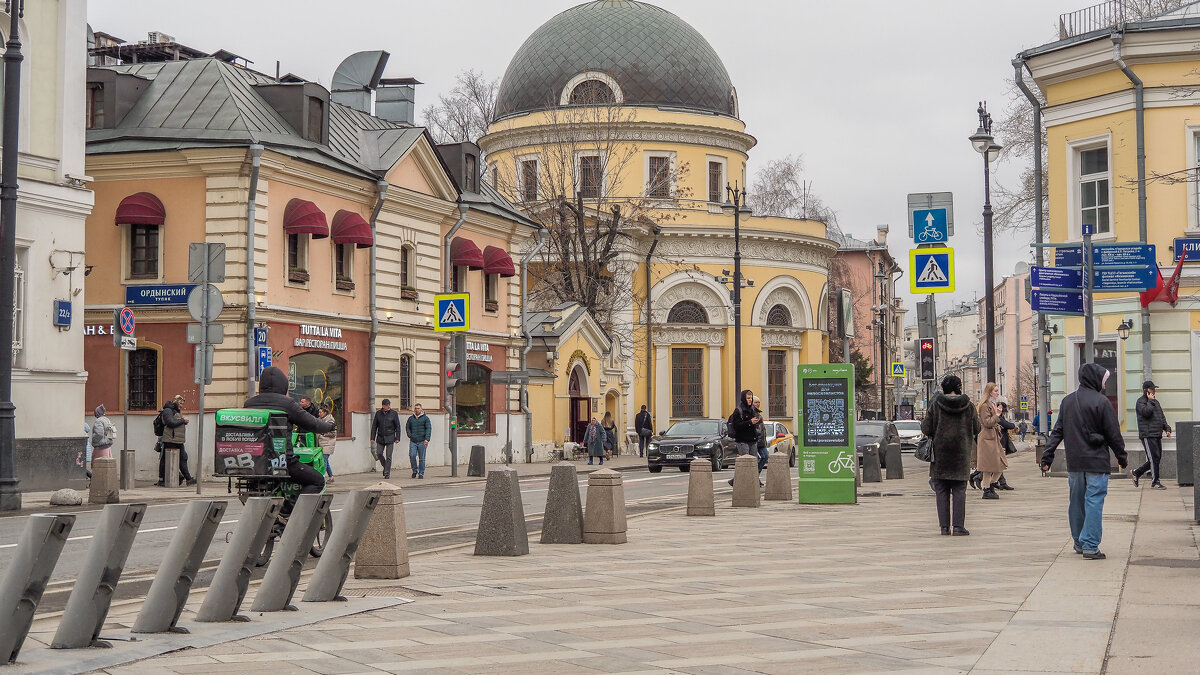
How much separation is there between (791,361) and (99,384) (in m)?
38.7

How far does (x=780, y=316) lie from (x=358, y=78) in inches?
1110

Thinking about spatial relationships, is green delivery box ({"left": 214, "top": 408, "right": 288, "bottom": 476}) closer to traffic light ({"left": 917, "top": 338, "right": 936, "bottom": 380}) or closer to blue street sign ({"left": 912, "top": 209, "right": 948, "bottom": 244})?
blue street sign ({"left": 912, "top": 209, "right": 948, "bottom": 244})

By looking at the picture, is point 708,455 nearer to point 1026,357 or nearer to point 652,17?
point 652,17

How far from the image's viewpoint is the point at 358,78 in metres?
40.6

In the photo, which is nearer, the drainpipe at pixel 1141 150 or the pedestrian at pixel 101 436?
the pedestrian at pixel 101 436

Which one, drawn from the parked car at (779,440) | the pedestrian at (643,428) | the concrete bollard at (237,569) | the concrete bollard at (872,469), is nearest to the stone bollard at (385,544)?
the concrete bollard at (237,569)

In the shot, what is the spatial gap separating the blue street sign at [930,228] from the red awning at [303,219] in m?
16.1

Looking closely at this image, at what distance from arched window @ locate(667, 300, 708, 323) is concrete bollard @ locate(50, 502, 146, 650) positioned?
174ft

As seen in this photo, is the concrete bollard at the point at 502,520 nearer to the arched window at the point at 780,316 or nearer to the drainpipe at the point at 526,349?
the drainpipe at the point at 526,349

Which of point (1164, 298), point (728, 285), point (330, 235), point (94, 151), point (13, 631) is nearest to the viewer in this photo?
point (13, 631)

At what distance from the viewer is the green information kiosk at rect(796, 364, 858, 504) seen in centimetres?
2061

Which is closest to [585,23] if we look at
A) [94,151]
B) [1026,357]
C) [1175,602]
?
[94,151]

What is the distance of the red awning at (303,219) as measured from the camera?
3102 centimetres

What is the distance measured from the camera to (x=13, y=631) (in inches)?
272
